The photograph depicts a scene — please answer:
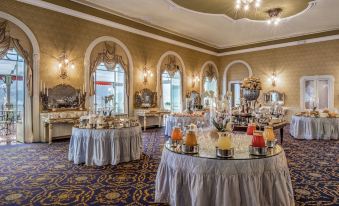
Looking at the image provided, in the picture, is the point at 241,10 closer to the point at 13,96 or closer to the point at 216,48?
the point at 216,48

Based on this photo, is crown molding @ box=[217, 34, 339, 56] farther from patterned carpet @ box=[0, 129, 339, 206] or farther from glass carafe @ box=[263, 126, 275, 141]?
glass carafe @ box=[263, 126, 275, 141]

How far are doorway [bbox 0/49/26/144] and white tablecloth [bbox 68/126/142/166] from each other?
11.7ft

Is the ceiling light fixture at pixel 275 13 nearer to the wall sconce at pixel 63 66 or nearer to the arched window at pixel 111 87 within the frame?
the arched window at pixel 111 87

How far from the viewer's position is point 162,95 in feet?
39.9

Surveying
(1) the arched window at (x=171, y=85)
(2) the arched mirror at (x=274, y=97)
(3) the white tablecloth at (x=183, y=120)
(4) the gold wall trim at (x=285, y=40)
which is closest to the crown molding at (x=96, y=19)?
(1) the arched window at (x=171, y=85)

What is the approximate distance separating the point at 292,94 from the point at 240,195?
1253 centimetres

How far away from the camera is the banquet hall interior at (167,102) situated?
2727mm

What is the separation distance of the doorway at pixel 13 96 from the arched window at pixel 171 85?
6.22m

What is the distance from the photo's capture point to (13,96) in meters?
7.70

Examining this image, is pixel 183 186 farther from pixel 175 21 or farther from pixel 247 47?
pixel 247 47

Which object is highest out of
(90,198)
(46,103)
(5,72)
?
(5,72)

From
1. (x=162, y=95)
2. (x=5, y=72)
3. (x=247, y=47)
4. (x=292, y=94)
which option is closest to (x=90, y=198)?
(x=5, y=72)

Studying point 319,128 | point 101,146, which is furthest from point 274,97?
point 101,146

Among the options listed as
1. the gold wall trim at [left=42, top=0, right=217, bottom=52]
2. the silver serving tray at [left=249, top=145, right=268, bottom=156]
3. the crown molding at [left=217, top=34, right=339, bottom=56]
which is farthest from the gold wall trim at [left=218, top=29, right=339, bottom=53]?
the silver serving tray at [left=249, top=145, right=268, bottom=156]
